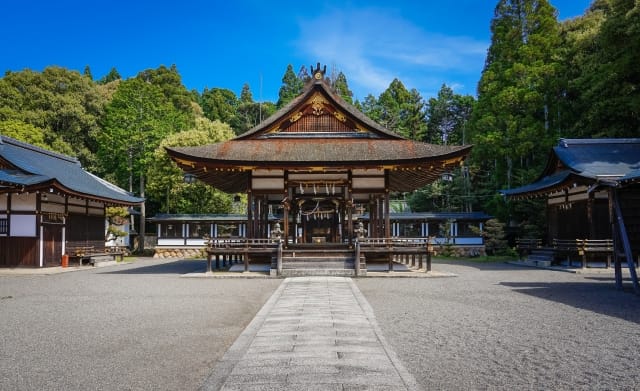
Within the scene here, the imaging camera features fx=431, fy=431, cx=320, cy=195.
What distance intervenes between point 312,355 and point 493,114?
3625 centimetres

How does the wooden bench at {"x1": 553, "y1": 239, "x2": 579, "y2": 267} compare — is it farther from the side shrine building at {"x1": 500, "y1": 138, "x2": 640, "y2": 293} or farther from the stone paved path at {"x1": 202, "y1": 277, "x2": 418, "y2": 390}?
the stone paved path at {"x1": 202, "y1": 277, "x2": 418, "y2": 390}

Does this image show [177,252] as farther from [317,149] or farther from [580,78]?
[580,78]

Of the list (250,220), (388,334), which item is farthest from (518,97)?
(388,334)

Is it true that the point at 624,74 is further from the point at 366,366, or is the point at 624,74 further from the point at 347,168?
the point at 366,366

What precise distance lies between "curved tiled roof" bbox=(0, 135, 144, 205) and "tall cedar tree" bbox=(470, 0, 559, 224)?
29.2 meters

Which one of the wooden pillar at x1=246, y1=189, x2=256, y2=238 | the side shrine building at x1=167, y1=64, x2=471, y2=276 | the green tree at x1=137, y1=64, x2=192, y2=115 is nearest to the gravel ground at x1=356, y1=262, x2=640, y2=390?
the side shrine building at x1=167, y1=64, x2=471, y2=276

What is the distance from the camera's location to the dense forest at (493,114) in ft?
95.2

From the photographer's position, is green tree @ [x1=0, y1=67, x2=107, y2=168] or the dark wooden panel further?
green tree @ [x1=0, y1=67, x2=107, y2=168]

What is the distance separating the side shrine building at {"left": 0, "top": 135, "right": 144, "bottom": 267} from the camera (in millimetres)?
22219

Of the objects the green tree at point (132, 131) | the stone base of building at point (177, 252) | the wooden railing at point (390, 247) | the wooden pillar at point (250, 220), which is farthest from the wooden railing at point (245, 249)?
the green tree at point (132, 131)

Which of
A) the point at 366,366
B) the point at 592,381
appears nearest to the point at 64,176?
the point at 366,366

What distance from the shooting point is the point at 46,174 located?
79.2ft

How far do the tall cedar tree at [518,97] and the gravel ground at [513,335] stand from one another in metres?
22.8

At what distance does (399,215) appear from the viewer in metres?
38.7
